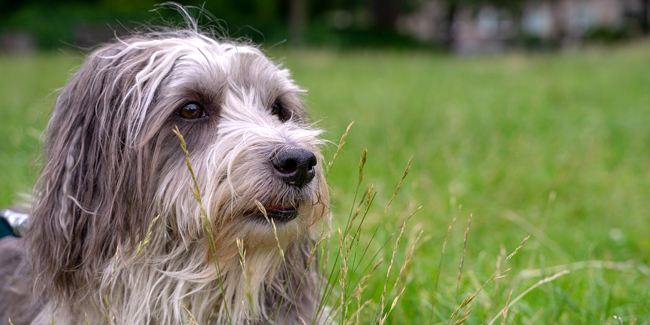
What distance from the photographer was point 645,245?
13.1 ft

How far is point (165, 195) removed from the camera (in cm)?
228

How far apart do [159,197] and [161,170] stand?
119 mm

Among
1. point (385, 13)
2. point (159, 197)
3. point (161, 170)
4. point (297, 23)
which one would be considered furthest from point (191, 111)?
point (385, 13)

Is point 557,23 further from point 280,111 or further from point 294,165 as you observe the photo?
point 294,165

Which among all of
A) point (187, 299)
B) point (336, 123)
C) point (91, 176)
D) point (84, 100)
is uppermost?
point (84, 100)

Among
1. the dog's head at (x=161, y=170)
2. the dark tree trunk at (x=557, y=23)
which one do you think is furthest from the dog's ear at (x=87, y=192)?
the dark tree trunk at (x=557, y=23)

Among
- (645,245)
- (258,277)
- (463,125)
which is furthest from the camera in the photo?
(463,125)

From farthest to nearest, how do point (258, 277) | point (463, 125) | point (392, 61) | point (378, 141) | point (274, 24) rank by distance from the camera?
point (274, 24), point (392, 61), point (463, 125), point (378, 141), point (258, 277)

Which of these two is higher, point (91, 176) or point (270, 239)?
point (91, 176)

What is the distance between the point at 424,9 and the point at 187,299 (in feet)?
153

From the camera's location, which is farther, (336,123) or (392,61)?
(392,61)

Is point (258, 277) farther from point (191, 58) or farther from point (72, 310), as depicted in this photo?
point (191, 58)

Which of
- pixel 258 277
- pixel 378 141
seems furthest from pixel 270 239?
pixel 378 141

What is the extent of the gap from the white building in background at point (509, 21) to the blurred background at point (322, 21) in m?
0.14
